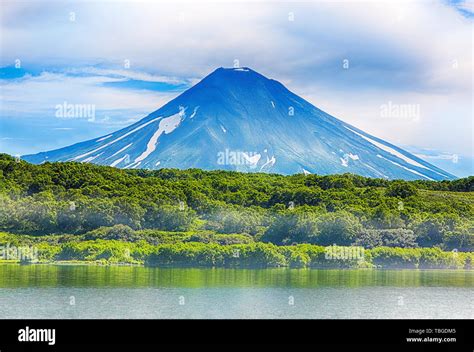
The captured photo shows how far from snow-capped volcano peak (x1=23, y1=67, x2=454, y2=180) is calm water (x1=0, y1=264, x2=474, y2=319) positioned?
78.6 meters

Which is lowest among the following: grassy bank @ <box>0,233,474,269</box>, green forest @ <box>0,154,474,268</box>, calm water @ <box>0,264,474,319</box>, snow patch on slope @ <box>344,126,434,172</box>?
calm water @ <box>0,264,474,319</box>

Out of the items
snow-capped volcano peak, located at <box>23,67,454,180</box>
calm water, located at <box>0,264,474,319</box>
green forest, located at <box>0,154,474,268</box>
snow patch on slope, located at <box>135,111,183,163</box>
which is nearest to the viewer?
calm water, located at <box>0,264,474,319</box>

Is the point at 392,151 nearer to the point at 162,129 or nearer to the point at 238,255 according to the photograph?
the point at 162,129

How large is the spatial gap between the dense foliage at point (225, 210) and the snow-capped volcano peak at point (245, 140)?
2148 inches

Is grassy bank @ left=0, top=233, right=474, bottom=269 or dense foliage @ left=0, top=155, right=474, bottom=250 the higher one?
dense foliage @ left=0, top=155, right=474, bottom=250

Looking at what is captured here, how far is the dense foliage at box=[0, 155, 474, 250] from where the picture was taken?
4844 cm

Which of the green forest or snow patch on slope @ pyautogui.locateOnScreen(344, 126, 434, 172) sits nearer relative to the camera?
the green forest

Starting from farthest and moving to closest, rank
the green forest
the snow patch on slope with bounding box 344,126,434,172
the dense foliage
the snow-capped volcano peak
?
the snow patch on slope with bounding box 344,126,434,172, the snow-capped volcano peak, the dense foliage, the green forest

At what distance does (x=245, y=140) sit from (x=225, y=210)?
7867 centimetres

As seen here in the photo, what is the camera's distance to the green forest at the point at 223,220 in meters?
44.7

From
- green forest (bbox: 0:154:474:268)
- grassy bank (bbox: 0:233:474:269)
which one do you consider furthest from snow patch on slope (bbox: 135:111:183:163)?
grassy bank (bbox: 0:233:474:269)

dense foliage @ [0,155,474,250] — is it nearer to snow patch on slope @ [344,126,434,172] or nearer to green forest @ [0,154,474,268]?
green forest @ [0,154,474,268]
